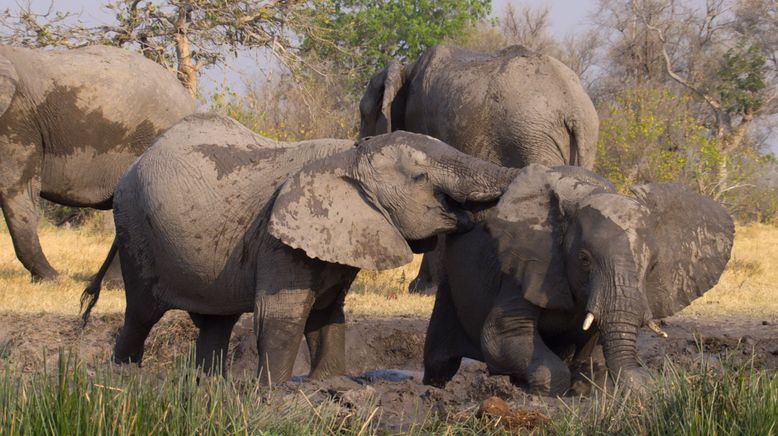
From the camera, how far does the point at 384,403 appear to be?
4.81 m

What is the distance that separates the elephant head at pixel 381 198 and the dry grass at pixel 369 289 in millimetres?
3035

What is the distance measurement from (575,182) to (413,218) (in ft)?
2.41

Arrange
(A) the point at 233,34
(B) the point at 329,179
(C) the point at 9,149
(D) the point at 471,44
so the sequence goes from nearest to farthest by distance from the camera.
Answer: (B) the point at 329,179 < (C) the point at 9,149 < (A) the point at 233,34 < (D) the point at 471,44

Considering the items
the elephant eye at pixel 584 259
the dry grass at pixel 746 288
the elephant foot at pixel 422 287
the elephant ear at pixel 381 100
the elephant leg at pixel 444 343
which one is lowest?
the elephant foot at pixel 422 287

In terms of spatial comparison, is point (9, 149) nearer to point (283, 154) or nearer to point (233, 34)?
point (283, 154)

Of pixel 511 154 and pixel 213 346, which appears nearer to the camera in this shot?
pixel 213 346

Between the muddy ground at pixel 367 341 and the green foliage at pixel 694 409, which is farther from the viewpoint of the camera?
the muddy ground at pixel 367 341

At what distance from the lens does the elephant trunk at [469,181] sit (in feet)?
17.6

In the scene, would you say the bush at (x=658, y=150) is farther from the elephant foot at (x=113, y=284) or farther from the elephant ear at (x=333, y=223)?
the elephant ear at (x=333, y=223)

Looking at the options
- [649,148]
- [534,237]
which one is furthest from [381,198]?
[649,148]

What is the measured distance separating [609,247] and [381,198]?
Answer: 3.65 ft

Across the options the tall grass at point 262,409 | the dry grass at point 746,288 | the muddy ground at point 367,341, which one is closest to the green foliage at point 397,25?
the dry grass at point 746,288

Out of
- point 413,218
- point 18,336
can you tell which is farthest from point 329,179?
point 18,336

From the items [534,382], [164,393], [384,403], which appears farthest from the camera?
[534,382]
